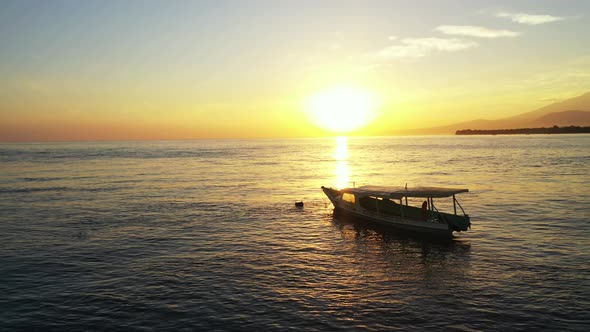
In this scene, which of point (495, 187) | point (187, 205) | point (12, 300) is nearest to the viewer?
point (12, 300)

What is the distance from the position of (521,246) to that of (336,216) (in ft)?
65.3

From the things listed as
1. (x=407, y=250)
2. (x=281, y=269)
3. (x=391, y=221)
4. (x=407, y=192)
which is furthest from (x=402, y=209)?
(x=281, y=269)

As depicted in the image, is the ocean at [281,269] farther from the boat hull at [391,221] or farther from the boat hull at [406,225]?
the boat hull at [391,221]

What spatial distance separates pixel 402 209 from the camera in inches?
1575

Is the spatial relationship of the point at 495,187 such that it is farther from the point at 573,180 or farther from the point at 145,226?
the point at 145,226

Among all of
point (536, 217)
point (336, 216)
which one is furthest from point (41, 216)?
point (536, 217)

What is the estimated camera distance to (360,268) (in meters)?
27.7

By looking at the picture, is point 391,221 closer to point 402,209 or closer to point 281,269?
point 402,209

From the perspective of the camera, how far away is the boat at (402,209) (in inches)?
1409

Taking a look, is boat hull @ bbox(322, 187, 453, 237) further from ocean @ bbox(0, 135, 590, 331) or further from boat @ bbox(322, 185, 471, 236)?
ocean @ bbox(0, 135, 590, 331)

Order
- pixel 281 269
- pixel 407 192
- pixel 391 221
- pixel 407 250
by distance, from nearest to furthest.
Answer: pixel 281 269, pixel 407 250, pixel 407 192, pixel 391 221

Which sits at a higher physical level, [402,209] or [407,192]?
[407,192]

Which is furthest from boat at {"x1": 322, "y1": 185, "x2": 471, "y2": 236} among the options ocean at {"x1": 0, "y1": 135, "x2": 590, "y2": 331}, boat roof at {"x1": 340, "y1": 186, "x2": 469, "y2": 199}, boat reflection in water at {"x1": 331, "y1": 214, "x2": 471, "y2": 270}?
ocean at {"x1": 0, "y1": 135, "x2": 590, "y2": 331}

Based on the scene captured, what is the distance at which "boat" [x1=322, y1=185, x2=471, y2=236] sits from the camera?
35.8 meters
